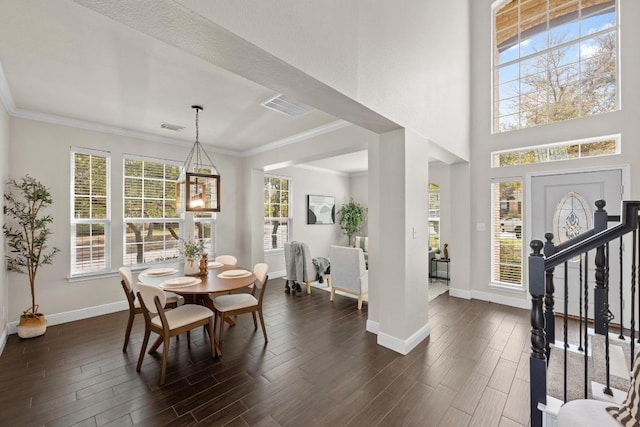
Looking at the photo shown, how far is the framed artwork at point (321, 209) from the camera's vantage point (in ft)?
23.8

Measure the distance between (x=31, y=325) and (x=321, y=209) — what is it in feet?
18.8

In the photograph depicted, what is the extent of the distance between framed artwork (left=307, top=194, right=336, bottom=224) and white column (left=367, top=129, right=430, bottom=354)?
407cm

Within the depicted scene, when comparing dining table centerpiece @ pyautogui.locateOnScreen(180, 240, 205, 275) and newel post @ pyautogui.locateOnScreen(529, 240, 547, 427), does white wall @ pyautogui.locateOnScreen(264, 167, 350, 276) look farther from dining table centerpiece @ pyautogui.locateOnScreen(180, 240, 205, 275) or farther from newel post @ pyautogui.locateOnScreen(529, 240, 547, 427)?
newel post @ pyautogui.locateOnScreen(529, 240, 547, 427)

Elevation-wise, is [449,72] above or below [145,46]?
above

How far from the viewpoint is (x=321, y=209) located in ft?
24.8

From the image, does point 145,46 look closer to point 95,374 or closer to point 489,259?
point 95,374

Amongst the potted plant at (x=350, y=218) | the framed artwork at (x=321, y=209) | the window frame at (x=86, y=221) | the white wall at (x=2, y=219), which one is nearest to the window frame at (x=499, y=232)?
the potted plant at (x=350, y=218)

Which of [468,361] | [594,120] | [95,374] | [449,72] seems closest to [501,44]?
[449,72]

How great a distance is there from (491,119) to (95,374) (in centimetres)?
617

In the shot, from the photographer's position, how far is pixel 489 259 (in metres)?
4.59

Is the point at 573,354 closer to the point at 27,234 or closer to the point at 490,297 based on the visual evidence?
the point at 490,297

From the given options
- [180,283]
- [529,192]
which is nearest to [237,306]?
[180,283]

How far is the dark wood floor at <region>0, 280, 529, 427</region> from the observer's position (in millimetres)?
1999

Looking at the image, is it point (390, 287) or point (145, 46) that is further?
point (390, 287)
